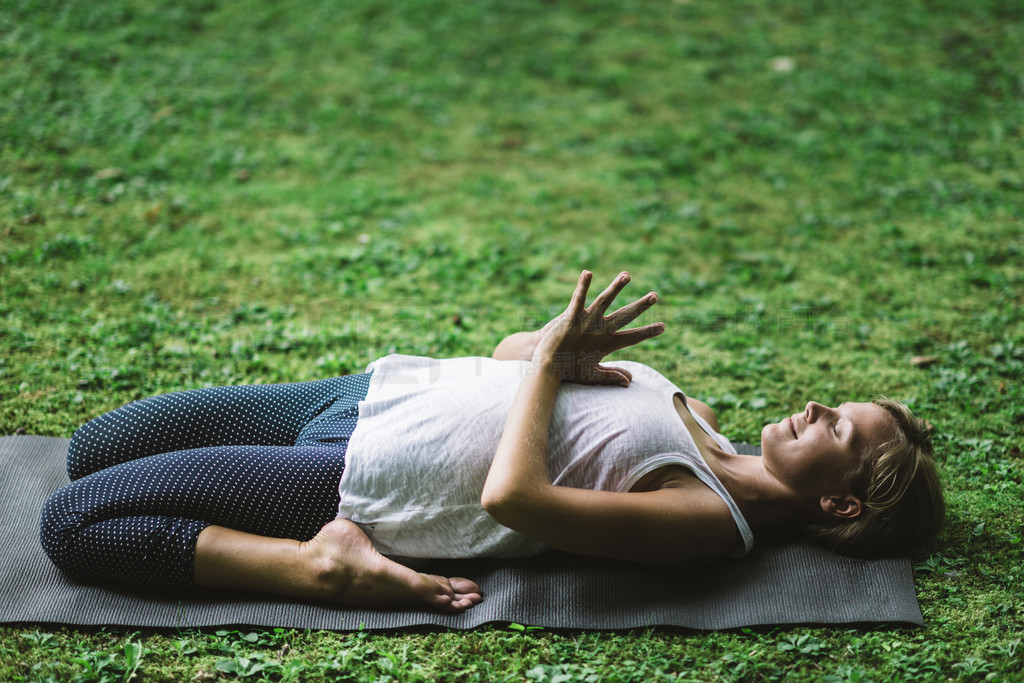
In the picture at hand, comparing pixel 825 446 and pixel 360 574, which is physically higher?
pixel 825 446

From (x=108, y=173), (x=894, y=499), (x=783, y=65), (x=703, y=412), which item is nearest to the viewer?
(x=894, y=499)

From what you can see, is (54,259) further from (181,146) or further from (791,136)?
(791,136)

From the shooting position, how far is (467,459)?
261cm

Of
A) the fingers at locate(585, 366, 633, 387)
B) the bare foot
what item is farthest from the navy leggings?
the fingers at locate(585, 366, 633, 387)

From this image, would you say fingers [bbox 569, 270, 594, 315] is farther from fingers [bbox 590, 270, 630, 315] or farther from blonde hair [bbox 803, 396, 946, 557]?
blonde hair [bbox 803, 396, 946, 557]

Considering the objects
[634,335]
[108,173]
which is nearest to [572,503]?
[634,335]

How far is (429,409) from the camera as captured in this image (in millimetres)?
2732

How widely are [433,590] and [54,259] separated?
148 inches

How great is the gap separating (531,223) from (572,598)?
3.55m

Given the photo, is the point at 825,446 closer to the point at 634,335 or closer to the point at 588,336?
the point at 634,335

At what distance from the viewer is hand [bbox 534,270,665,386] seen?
2.76 metres

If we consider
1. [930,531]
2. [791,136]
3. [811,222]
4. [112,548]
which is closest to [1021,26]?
[791,136]

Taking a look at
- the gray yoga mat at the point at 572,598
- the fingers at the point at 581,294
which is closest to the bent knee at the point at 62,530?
the gray yoga mat at the point at 572,598

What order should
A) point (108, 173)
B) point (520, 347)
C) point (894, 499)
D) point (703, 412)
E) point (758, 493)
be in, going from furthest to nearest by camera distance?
point (108, 173)
point (703, 412)
point (520, 347)
point (758, 493)
point (894, 499)
